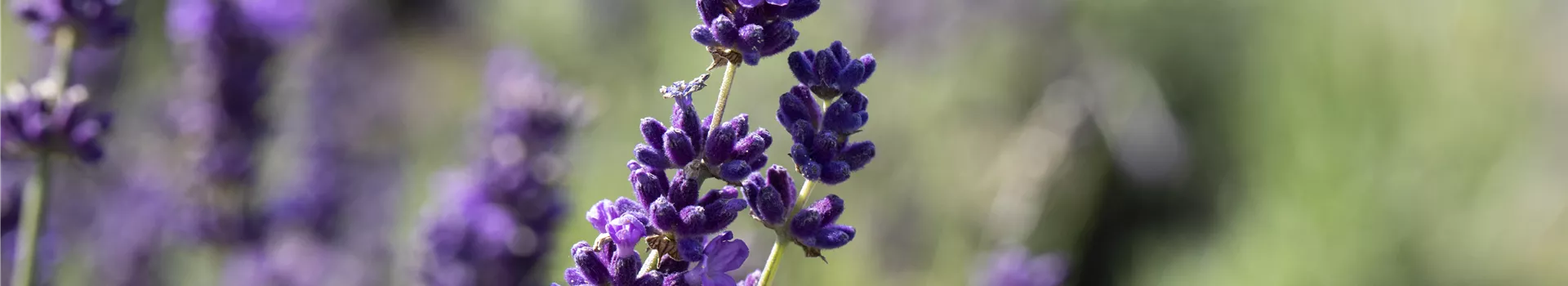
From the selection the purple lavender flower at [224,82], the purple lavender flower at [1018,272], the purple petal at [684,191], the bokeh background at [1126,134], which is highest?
the bokeh background at [1126,134]

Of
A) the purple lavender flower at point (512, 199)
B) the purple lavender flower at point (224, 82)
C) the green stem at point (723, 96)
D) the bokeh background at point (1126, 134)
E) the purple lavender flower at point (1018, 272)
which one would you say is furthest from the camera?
the bokeh background at point (1126, 134)

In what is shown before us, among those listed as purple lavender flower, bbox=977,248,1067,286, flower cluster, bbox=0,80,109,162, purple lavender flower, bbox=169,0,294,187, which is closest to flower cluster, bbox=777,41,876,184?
flower cluster, bbox=0,80,109,162

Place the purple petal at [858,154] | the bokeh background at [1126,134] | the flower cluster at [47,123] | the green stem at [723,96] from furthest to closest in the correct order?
the bokeh background at [1126,134]
the flower cluster at [47,123]
the purple petal at [858,154]
the green stem at [723,96]

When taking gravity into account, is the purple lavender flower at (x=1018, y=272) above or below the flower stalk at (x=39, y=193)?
above

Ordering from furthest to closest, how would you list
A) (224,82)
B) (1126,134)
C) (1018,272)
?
1. (1126,134)
2. (224,82)
3. (1018,272)

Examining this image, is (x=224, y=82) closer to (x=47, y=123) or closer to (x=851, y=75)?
(x=47, y=123)

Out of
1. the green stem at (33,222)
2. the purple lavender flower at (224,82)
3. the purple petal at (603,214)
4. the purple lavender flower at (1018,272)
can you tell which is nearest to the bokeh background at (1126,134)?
the purple lavender flower at (1018,272)

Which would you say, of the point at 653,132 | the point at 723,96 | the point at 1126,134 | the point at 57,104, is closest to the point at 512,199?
the point at 57,104

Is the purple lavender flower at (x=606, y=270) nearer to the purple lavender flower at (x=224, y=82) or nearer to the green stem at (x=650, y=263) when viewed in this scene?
the green stem at (x=650, y=263)

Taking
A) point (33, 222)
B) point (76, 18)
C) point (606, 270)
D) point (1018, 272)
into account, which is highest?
point (1018, 272)
